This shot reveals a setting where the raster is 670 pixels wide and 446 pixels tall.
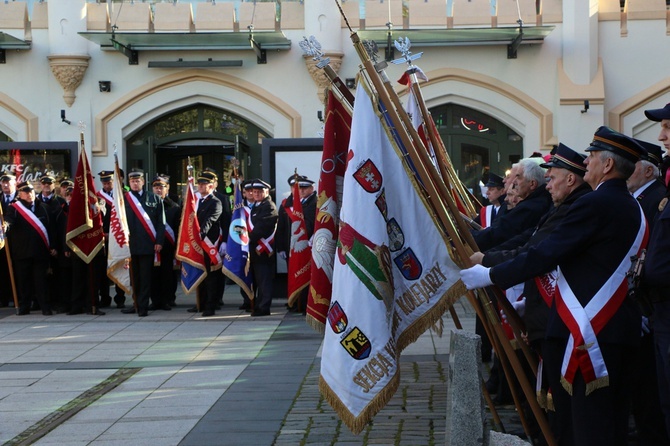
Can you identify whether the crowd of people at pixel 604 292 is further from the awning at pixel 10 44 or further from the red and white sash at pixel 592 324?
the awning at pixel 10 44

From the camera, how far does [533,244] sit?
5891 millimetres

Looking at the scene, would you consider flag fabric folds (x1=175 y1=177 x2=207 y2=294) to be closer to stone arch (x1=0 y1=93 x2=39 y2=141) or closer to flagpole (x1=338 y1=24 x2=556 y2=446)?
stone arch (x1=0 y1=93 x2=39 y2=141)

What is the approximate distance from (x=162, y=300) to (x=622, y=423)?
35.0 feet

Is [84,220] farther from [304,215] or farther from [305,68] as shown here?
[305,68]

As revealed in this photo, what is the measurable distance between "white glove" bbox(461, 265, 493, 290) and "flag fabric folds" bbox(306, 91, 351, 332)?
1.65m

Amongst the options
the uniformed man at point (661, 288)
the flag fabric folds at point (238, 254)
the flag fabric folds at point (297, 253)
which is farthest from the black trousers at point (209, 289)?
the uniformed man at point (661, 288)

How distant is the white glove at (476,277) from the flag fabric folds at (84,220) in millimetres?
9620

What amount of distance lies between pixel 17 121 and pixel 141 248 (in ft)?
Result: 27.5

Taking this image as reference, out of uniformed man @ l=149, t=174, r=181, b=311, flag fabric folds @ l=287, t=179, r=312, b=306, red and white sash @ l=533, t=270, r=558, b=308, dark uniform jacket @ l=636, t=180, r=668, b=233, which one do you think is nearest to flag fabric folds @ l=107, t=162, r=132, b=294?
uniformed man @ l=149, t=174, r=181, b=311

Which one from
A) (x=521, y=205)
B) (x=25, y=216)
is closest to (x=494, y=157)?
(x=25, y=216)

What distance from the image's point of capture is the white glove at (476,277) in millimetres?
5531

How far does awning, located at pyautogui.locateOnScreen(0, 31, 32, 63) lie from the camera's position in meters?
20.4

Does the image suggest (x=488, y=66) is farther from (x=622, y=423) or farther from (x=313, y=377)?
(x=622, y=423)

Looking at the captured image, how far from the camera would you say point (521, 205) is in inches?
279
